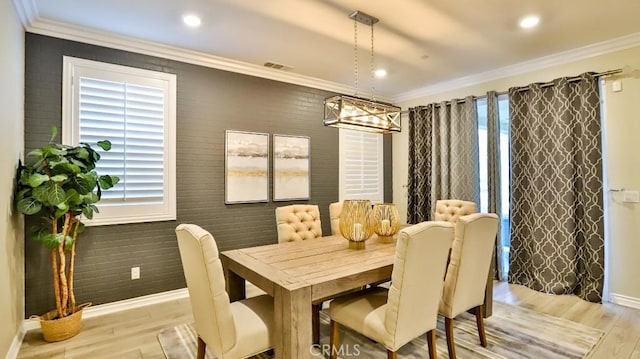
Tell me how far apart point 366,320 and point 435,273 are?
51 centimetres

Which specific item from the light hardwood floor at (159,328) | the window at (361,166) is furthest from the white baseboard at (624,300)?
the window at (361,166)

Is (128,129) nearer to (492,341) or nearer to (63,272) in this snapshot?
(63,272)

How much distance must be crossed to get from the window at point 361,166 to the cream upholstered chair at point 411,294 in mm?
2961

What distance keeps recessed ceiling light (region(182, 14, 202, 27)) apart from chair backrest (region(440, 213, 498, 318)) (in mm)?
2655

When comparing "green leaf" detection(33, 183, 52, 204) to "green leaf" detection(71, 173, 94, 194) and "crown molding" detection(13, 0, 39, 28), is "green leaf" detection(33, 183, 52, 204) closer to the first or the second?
"green leaf" detection(71, 173, 94, 194)

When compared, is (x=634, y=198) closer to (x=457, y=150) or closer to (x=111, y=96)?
(x=457, y=150)

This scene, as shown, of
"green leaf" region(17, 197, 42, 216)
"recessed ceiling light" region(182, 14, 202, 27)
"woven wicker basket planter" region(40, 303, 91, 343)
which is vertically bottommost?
"woven wicker basket planter" region(40, 303, 91, 343)

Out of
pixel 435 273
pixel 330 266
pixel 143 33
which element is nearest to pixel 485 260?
pixel 435 273

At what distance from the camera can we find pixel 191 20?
2865 mm

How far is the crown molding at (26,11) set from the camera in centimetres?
252

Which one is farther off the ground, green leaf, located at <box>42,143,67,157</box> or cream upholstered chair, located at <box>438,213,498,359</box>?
green leaf, located at <box>42,143,67,157</box>

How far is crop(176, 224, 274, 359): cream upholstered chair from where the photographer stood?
5.72 feet

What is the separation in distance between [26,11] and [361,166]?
4127 mm

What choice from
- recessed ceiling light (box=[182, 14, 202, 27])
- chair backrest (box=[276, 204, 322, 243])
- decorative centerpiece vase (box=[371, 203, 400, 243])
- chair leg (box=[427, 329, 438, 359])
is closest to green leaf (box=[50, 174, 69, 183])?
recessed ceiling light (box=[182, 14, 202, 27])
